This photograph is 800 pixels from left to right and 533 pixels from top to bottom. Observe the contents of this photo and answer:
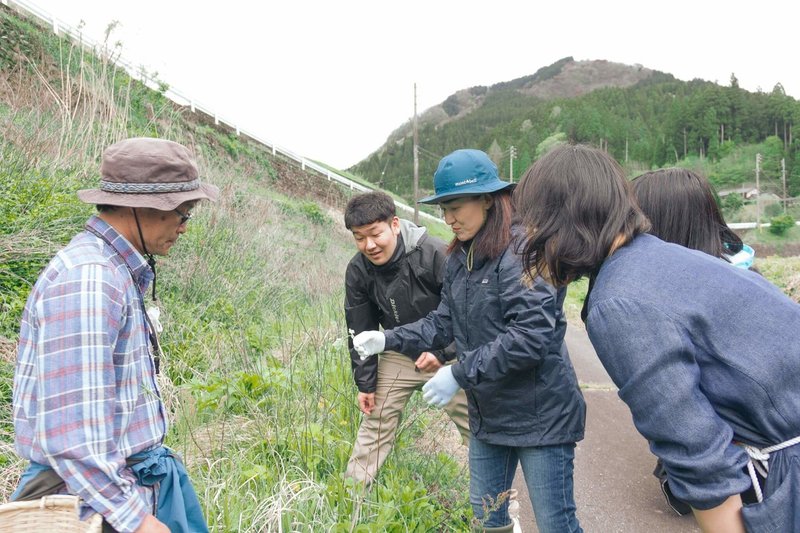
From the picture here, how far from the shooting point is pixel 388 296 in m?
3.17

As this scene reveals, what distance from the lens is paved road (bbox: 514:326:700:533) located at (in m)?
3.16

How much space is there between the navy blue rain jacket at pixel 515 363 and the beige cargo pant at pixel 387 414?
67cm

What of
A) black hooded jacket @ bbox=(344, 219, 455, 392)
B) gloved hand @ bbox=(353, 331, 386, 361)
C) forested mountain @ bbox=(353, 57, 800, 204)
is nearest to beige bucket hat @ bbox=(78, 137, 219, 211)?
gloved hand @ bbox=(353, 331, 386, 361)

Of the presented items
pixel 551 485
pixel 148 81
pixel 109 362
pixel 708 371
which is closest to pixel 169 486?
pixel 109 362

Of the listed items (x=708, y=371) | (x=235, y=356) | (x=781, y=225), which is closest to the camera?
(x=708, y=371)

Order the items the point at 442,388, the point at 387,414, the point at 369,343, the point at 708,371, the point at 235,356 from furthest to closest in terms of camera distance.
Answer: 1. the point at 235,356
2. the point at 387,414
3. the point at 369,343
4. the point at 442,388
5. the point at 708,371

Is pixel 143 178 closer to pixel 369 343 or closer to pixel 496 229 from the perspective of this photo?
pixel 496 229

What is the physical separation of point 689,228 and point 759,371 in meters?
1.17

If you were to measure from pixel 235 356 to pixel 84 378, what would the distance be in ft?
7.55

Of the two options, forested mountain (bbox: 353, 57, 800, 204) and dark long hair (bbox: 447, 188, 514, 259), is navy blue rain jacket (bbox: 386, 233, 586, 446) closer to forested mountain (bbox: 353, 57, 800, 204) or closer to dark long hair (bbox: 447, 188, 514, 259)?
dark long hair (bbox: 447, 188, 514, 259)

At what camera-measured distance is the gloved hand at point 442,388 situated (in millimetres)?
→ 2293

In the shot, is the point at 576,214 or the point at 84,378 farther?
the point at 576,214

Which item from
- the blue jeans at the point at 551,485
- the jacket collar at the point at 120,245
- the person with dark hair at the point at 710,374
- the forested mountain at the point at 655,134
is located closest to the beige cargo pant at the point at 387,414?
the blue jeans at the point at 551,485

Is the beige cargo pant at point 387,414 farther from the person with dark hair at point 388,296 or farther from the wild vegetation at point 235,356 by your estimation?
the wild vegetation at point 235,356
